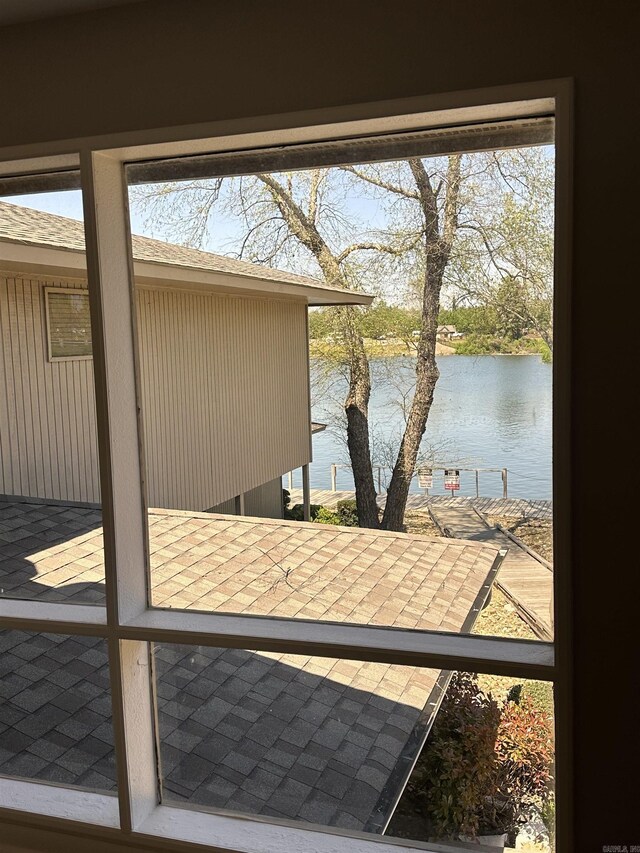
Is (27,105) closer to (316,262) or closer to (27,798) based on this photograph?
(316,262)

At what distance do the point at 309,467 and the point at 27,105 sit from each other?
1.24m

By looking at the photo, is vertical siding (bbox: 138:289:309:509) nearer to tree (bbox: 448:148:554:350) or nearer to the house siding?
the house siding

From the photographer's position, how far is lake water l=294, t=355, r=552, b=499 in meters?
1.78

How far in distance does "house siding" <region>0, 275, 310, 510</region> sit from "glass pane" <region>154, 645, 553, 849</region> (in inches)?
21.2

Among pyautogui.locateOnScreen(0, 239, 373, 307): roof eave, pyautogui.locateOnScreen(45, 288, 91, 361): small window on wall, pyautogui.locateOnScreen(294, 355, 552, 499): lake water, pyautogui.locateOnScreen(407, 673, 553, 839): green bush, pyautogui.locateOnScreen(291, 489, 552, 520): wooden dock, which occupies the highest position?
pyautogui.locateOnScreen(0, 239, 373, 307): roof eave

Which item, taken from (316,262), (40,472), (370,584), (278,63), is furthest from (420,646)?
(278,63)

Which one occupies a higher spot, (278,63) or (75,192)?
(278,63)

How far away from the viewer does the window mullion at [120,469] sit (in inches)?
77.2

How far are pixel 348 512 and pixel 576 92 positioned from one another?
1.14 metres

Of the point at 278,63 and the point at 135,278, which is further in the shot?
the point at 135,278

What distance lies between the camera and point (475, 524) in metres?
1.85

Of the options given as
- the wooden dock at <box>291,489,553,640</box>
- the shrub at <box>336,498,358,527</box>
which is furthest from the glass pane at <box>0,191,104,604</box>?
the wooden dock at <box>291,489,553,640</box>

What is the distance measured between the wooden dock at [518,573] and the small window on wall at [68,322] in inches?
43.5

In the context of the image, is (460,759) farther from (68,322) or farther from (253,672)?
(68,322)
